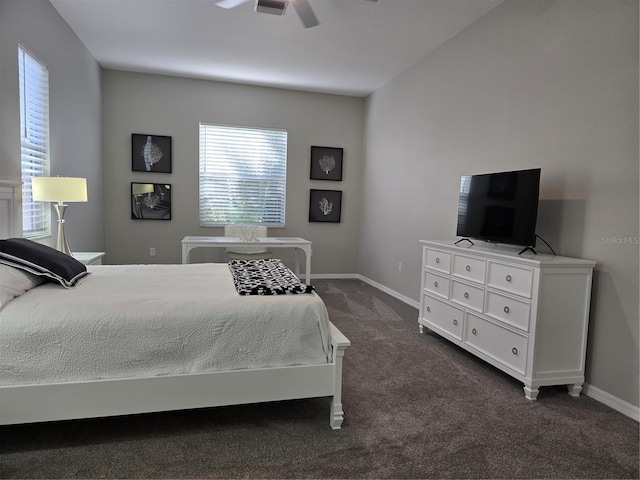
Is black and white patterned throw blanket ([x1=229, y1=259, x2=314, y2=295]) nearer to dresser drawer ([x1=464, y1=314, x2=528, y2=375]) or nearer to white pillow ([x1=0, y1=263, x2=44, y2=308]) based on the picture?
white pillow ([x1=0, y1=263, x2=44, y2=308])

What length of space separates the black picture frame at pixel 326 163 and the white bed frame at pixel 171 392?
4.00m

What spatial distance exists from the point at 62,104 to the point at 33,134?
66 centimetres

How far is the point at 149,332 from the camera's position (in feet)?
5.99

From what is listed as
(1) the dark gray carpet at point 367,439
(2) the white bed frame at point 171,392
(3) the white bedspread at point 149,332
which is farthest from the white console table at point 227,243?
(2) the white bed frame at point 171,392

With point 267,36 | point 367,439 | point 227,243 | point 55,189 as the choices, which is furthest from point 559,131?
point 55,189

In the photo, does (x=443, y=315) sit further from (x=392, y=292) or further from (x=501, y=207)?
(x=392, y=292)

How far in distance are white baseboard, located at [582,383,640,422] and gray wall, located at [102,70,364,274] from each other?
390 centimetres

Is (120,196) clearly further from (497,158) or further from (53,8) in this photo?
(497,158)

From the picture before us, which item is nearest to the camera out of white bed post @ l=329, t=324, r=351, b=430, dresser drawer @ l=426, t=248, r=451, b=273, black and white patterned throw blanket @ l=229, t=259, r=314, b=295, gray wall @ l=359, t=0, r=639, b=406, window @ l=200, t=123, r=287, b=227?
white bed post @ l=329, t=324, r=351, b=430

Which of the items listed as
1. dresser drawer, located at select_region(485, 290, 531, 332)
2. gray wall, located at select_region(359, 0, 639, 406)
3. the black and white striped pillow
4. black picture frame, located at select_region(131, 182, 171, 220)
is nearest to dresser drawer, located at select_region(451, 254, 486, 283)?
dresser drawer, located at select_region(485, 290, 531, 332)

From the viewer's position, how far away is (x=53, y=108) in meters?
3.47

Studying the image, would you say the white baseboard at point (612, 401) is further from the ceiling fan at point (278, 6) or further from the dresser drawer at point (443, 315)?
the ceiling fan at point (278, 6)

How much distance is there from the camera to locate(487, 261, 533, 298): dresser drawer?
242 cm

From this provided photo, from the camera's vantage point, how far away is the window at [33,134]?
3.00 metres
